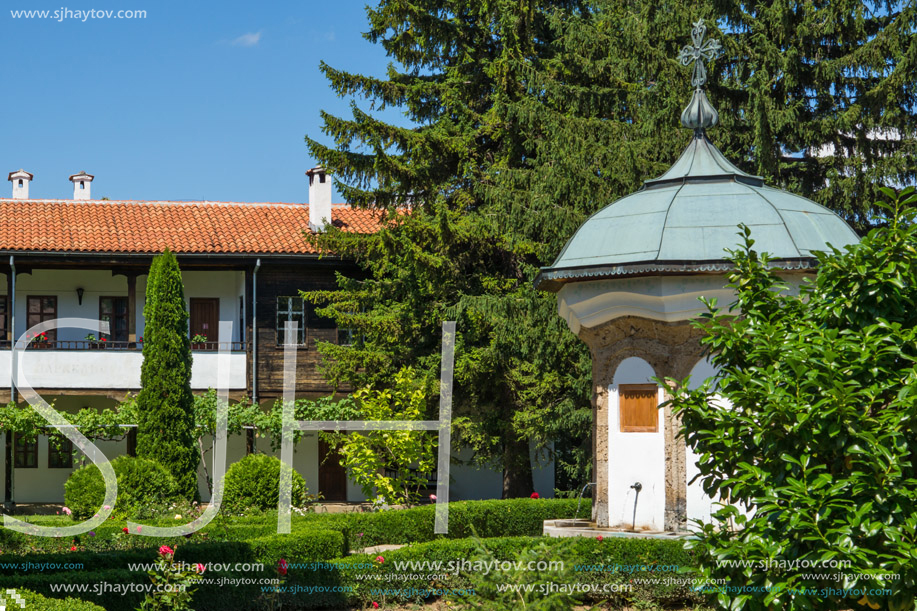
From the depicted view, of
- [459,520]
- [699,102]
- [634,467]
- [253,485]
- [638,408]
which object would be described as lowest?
[459,520]

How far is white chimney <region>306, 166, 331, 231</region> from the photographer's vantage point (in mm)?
25656

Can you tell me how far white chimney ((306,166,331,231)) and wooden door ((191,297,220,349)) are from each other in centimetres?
320

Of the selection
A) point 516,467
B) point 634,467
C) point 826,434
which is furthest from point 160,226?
point 826,434

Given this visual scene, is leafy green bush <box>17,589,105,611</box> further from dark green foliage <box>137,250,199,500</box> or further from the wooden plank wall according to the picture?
the wooden plank wall

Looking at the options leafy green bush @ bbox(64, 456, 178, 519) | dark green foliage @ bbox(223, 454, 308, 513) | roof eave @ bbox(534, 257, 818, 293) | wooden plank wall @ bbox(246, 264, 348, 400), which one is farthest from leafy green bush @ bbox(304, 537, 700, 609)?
wooden plank wall @ bbox(246, 264, 348, 400)

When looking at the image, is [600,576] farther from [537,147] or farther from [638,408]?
[537,147]

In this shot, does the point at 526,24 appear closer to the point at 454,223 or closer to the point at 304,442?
the point at 454,223

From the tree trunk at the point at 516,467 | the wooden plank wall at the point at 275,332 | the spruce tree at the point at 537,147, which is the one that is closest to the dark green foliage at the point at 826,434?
the spruce tree at the point at 537,147

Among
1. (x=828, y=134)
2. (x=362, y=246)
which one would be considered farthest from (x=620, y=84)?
(x=362, y=246)

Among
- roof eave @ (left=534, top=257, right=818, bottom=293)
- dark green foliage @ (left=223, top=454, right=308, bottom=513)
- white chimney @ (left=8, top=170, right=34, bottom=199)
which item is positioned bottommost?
dark green foliage @ (left=223, top=454, right=308, bottom=513)

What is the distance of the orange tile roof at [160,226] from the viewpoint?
23.5m

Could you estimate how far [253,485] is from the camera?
1781 cm

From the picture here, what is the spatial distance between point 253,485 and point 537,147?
8.55 m

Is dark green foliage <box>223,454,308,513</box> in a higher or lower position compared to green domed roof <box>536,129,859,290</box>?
lower
